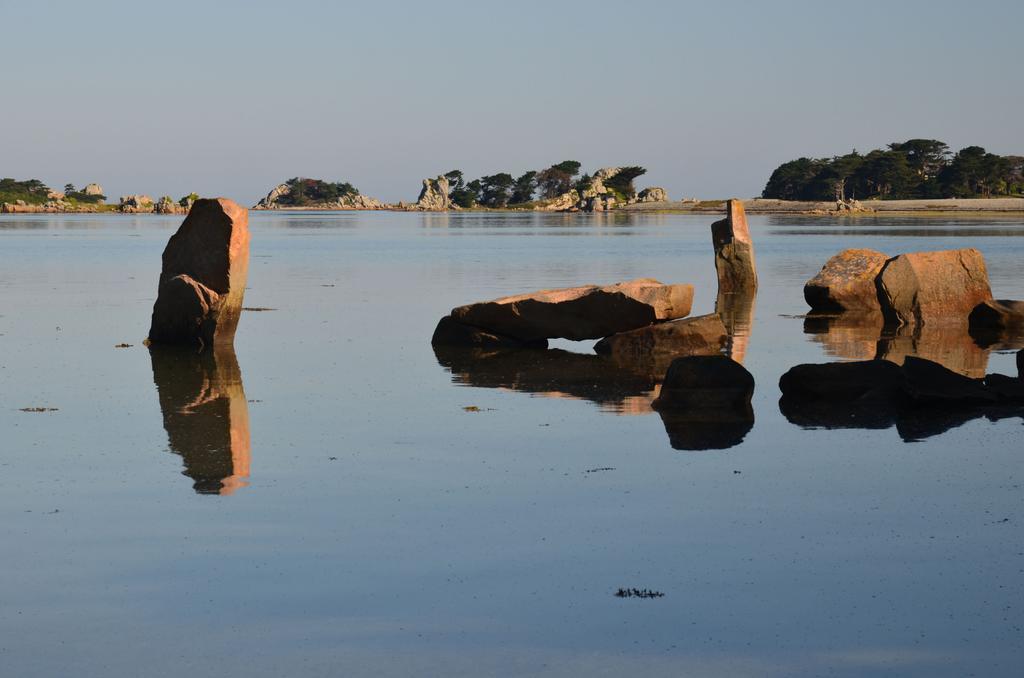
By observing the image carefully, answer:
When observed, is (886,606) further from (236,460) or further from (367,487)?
(236,460)

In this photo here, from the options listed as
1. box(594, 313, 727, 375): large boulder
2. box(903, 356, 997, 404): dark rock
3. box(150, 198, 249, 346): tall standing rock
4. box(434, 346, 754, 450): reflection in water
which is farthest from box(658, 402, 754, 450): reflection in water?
box(150, 198, 249, 346): tall standing rock

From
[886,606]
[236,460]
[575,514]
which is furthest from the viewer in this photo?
[236,460]

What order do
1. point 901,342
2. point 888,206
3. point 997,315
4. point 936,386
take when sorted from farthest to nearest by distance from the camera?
1. point 888,206
2. point 997,315
3. point 901,342
4. point 936,386

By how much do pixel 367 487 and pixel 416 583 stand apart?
7.84ft

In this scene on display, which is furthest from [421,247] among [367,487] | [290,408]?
[367,487]

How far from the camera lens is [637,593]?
266 inches

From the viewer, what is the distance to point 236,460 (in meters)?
10.2

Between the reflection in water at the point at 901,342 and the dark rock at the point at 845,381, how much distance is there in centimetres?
258

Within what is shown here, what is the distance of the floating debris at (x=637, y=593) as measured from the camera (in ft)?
22.0

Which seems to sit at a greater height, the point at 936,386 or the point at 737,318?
the point at 936,386

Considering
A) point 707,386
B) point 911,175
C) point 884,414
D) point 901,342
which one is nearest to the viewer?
point 884,414

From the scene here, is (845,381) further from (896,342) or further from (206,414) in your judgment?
(206,414)

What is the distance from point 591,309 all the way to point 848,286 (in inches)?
292

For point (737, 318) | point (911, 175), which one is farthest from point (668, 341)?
point (911, 175)
